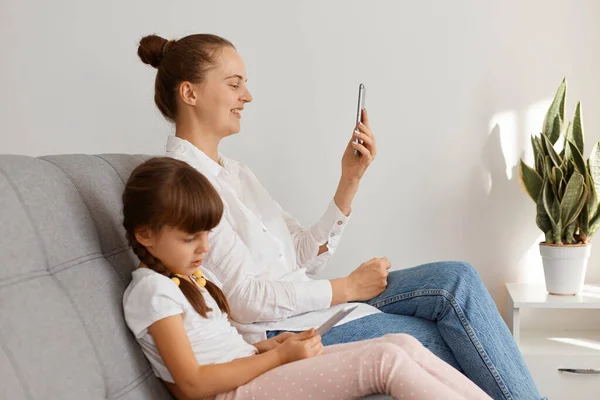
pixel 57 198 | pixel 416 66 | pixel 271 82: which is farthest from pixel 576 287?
pixel 57 198

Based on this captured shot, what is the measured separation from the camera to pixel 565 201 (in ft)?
8.39

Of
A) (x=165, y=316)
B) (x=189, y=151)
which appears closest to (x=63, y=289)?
(x=165, y=316)

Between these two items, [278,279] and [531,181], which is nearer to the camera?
[278,279]

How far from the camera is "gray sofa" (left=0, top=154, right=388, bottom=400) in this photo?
1180 mm

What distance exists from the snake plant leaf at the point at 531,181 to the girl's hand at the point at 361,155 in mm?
722

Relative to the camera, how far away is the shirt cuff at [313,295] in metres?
1.83

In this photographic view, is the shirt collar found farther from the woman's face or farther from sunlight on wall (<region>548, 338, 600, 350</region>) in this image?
sunlight on wall (<region>548, 338, 600, 350</region>)

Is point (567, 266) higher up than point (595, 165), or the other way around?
point (595, 165)

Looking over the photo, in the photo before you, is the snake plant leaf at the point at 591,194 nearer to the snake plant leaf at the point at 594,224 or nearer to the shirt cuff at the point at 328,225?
the snake plant leaf at the point at 594,224

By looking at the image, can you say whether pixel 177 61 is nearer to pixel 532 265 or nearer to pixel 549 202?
pixel 549 202

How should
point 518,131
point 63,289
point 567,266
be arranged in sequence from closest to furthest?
point 63,289
point 567,266
point 518,131

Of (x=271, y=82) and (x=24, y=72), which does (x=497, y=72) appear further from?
(x=24, y=72)

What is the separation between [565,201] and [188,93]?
1.35m

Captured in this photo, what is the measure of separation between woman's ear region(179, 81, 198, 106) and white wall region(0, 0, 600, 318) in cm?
94
